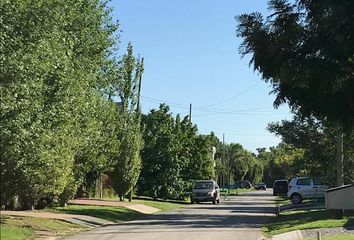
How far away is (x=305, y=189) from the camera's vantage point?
3950 cm

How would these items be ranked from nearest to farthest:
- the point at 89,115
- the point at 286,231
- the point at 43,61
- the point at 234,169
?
the point at 43,61 → the point at 286,231 → the point at 89,115 → the point at 234,169

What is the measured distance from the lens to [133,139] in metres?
37.0

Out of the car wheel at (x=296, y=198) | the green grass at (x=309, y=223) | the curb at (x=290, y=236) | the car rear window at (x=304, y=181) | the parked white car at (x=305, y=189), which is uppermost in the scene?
the car rear window at (x=304, y=181)

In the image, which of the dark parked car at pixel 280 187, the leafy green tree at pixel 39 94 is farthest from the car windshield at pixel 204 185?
the leafy green tree at pixel 39 94

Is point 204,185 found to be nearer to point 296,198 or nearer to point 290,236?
point 296,198

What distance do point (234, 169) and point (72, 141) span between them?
10871 centimetres

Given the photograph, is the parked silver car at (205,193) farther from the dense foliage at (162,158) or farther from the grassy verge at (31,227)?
the grassy verge at (31,227)

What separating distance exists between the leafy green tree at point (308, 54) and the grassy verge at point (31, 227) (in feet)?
33.2

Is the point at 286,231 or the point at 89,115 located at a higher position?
the point at 89,115

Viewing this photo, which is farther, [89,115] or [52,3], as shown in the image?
[89,115]

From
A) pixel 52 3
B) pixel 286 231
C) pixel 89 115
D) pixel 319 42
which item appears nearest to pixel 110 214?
pixel 89 115

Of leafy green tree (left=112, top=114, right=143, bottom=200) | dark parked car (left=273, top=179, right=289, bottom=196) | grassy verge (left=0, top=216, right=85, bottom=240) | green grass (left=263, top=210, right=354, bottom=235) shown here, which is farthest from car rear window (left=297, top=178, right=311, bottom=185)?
dark parked car (left=273, top=179, right=289, bottom=196)

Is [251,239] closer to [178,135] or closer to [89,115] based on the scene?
[89,115]

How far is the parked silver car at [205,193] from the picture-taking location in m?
44.5
